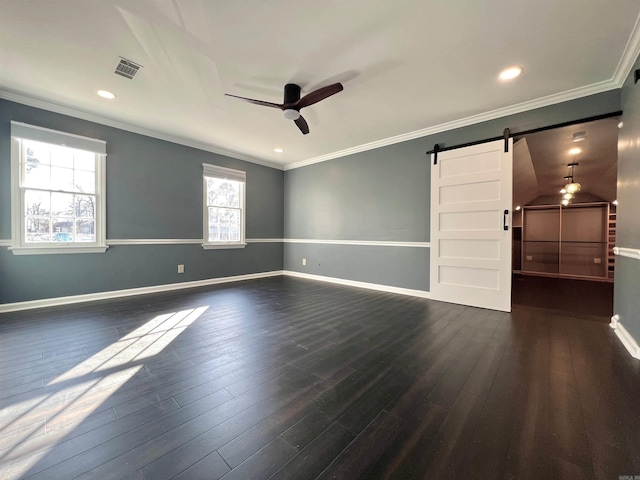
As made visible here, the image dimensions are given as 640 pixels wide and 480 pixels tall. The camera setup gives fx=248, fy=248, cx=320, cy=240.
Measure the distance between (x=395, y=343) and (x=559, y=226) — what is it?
7.29 meters

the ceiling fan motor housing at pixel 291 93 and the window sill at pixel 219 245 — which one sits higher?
the ceiling fan motor housing at pixel 291 93

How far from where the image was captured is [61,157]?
3357 mm

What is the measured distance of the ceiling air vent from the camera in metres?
2.39

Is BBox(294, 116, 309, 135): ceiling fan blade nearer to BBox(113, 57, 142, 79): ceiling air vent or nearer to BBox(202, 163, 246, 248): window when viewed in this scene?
BBox(113, 57, 142, 79): ceiling air vent

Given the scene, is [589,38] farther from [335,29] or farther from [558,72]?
[335,29]

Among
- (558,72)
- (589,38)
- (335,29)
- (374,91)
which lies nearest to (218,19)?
(335,29)

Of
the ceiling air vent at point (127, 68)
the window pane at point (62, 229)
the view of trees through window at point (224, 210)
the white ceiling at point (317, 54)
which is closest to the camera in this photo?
the white ceiling at point (317, 54)

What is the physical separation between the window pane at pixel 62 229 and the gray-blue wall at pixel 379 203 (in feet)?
12.4

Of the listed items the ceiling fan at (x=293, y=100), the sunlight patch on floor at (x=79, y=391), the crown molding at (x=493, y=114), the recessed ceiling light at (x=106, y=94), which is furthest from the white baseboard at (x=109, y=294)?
the crown molding at (x=493, y=114)

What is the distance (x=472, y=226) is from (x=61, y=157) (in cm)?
569

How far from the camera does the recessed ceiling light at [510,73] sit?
95.3 inches

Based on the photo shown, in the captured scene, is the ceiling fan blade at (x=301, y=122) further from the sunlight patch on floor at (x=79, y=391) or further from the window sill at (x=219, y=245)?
the window sill at (x=219, y=245)

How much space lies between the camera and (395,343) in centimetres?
223

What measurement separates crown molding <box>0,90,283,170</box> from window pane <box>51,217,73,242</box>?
4.70 ft
